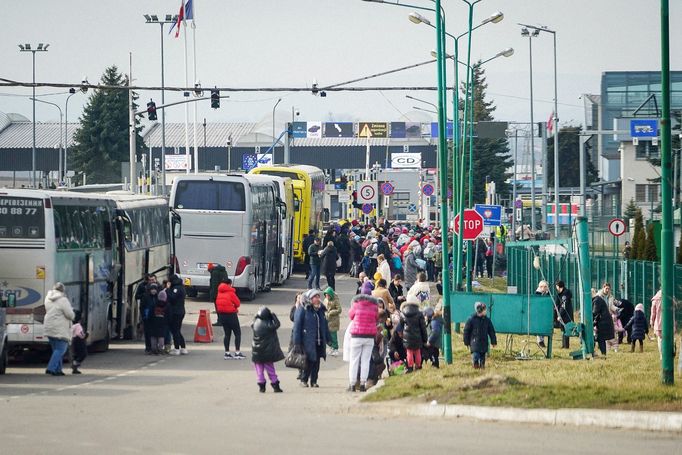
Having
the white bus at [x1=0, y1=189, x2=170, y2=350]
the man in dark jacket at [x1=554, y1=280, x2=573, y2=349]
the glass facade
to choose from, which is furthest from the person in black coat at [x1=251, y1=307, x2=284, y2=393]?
the glass facade

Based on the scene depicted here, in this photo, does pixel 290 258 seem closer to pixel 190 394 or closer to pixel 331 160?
pixel 190 394

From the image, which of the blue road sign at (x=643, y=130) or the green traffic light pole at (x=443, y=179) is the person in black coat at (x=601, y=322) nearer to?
the green traffic light pole at (x=443, y=179)

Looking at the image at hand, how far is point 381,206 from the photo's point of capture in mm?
85062

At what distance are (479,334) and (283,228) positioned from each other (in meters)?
26.6

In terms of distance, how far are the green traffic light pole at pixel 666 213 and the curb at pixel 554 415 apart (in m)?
2.89

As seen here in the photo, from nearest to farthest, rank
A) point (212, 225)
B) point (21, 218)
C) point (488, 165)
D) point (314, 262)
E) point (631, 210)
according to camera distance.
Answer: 1. point (21, 218)
2. point (212, 225)
3. point (314, 262)
4. point (631, 210)
5. point (488, 165)

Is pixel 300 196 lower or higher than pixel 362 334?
higher

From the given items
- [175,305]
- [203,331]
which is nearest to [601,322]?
[175,305]

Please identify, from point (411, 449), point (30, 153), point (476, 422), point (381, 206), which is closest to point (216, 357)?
point (476, 422)

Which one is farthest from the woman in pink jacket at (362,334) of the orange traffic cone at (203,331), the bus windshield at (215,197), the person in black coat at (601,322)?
the bus windshield at (215,197)

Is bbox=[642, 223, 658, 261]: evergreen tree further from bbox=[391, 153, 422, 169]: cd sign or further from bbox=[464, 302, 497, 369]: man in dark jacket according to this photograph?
bbox=[391, 153, 422, 169]: cd sign

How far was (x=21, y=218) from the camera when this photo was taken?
84.8ft

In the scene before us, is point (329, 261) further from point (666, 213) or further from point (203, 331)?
point (666, 213)

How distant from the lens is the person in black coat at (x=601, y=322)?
97.9 ft
